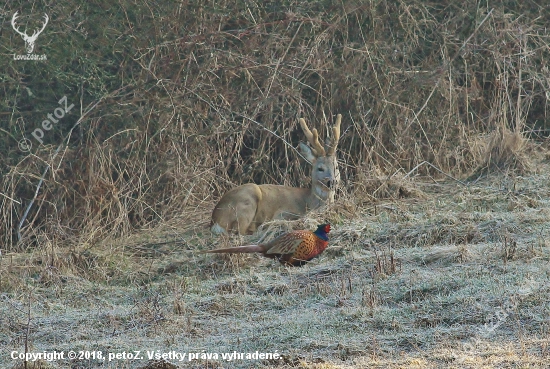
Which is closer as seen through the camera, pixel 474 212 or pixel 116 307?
pixel 116 307

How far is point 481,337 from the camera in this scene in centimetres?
583

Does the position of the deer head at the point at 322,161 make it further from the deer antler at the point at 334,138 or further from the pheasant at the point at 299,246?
the pheasant at the point at 299,246

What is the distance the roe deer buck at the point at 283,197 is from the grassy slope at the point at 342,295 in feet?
1.56

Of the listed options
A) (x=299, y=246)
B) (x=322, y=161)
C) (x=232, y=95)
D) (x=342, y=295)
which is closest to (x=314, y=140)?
(x=322, y=161)

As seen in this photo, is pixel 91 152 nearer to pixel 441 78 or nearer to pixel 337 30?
Answer: pixel 337 30

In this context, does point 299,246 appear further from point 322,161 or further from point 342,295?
point 322,161

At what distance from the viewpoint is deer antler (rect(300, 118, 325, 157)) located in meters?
11.3

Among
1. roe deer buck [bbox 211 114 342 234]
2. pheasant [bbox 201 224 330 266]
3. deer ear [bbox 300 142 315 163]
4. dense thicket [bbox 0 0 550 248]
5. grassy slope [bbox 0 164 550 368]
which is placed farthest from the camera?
deer ear [bbox 300 142 315 163]

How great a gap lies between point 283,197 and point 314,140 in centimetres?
81

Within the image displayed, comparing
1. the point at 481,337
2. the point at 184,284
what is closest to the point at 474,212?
the point at 184,284

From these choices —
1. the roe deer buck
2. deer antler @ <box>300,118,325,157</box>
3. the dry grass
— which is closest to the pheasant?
the dry grass

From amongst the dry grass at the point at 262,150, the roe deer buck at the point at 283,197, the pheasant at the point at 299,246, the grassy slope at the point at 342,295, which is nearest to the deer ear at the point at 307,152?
the roe deer buck at the point at 283,197

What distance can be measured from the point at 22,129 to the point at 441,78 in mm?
5283

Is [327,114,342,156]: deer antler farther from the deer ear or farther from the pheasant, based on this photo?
the pheasant
